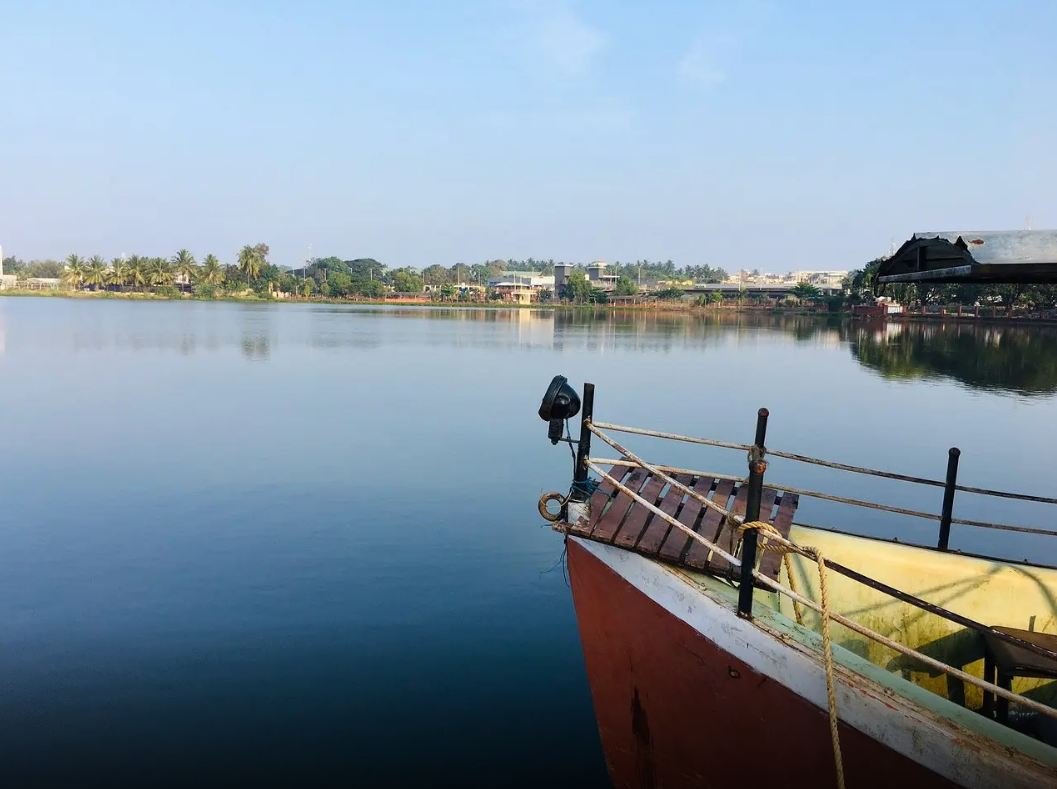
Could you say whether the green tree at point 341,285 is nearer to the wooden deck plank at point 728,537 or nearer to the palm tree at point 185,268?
the palm tree at point 185,268

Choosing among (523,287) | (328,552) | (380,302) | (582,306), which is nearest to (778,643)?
(328,552)

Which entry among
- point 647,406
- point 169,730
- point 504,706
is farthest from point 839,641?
point 647,406

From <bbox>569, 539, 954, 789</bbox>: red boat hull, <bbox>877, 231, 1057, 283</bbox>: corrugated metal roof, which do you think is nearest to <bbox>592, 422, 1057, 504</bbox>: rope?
<bbox>569, 539, 954, 789</bbox>: red boat hull

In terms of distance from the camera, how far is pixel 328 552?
10828 millimetres

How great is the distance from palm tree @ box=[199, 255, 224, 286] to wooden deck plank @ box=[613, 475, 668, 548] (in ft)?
474

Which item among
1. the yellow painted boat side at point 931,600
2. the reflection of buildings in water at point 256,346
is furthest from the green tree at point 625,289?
the yellow painted boat side at point 931,600

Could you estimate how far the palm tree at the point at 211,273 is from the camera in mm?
138500

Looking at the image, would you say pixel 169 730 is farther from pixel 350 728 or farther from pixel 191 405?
pixel 191 405

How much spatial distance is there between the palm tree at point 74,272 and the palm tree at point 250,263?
26.1 metres

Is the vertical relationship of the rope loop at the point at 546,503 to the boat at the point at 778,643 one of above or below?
above

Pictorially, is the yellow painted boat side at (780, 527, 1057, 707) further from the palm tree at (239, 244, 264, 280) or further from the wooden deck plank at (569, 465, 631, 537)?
the palm tree at (239, 244, 264, 280)

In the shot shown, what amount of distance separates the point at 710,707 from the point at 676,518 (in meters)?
1.34

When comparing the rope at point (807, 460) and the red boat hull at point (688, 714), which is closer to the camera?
the red boat hull at point (688, 714)

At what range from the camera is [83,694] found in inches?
274
